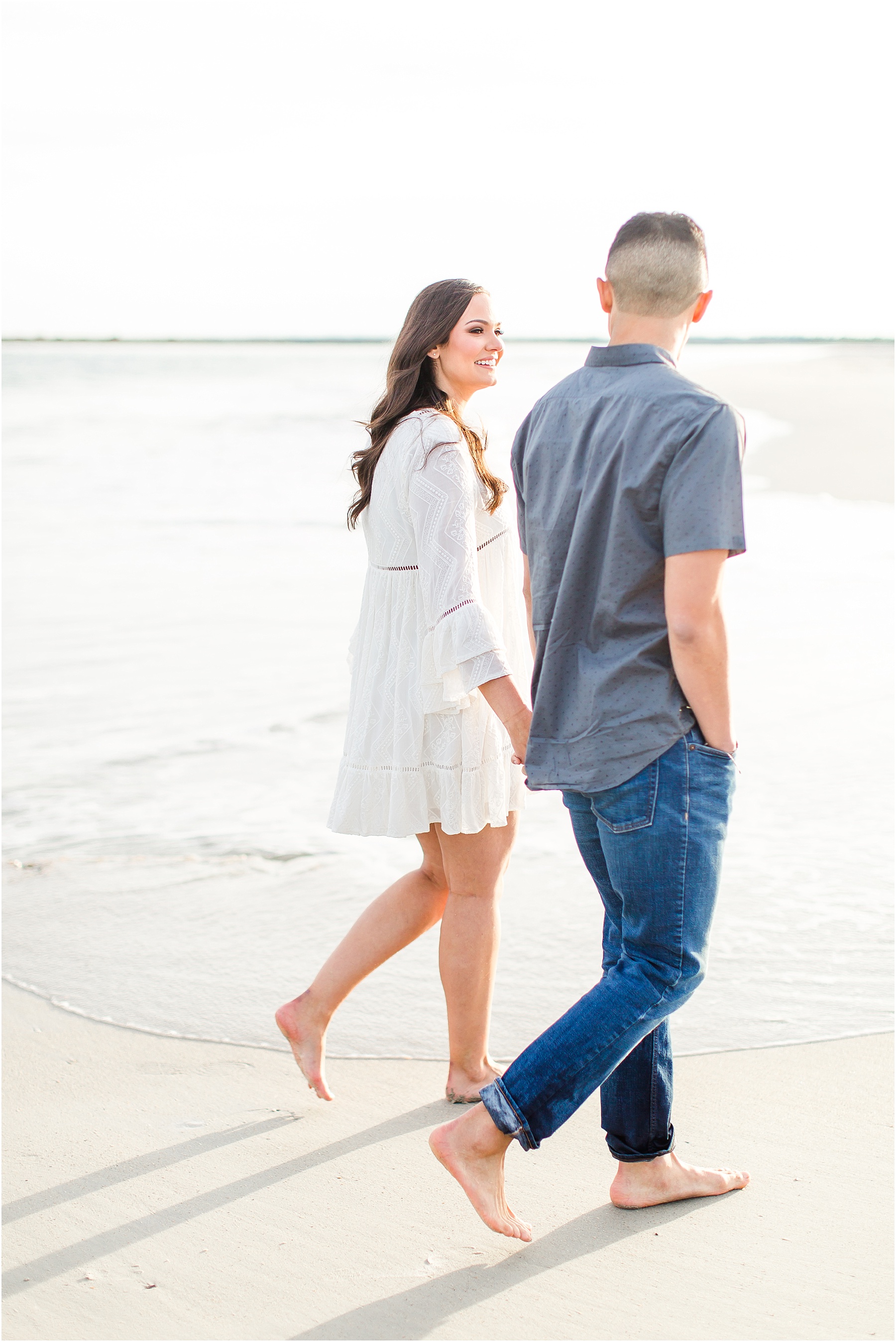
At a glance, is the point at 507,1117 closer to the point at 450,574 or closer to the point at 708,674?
the point at 708,674

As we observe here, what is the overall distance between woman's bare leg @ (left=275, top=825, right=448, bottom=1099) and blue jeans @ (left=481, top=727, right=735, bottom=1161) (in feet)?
2.25

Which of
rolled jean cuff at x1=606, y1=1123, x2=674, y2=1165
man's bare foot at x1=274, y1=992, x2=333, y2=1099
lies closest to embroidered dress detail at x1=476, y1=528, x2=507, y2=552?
man's bare foot at x1=274, y1=992, x2=333, y2=1099

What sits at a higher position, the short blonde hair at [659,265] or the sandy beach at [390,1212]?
the short blonde hair at [659,265]

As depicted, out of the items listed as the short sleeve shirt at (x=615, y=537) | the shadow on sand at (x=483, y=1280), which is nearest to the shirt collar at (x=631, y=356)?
the short sleeve shirt at (x=615, y=537)

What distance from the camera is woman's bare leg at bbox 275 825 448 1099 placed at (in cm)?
288

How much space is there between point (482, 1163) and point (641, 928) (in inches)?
20.8

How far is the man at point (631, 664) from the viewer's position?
2020 millimetres

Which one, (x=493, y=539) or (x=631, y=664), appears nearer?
(x=631, y=664)

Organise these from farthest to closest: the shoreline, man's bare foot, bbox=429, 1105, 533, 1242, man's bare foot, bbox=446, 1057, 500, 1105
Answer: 1. the shoreline
2. man's bare foot, bbox=446, 1057, 500, 1105
3. man's bare foot, bbox=429, 1105, 533, 1242

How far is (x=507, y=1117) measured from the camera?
2205 millimetres

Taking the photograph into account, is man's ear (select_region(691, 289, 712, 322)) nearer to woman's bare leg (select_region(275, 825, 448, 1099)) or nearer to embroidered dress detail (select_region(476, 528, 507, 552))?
embroidered dress detail (select_region(476, 528, 507, 552))

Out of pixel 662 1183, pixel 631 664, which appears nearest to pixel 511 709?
pixel 631 664

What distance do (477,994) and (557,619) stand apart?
104cm

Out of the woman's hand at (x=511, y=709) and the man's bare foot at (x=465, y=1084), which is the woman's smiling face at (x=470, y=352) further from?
the man's bare foot at (x=465, y=1084)
